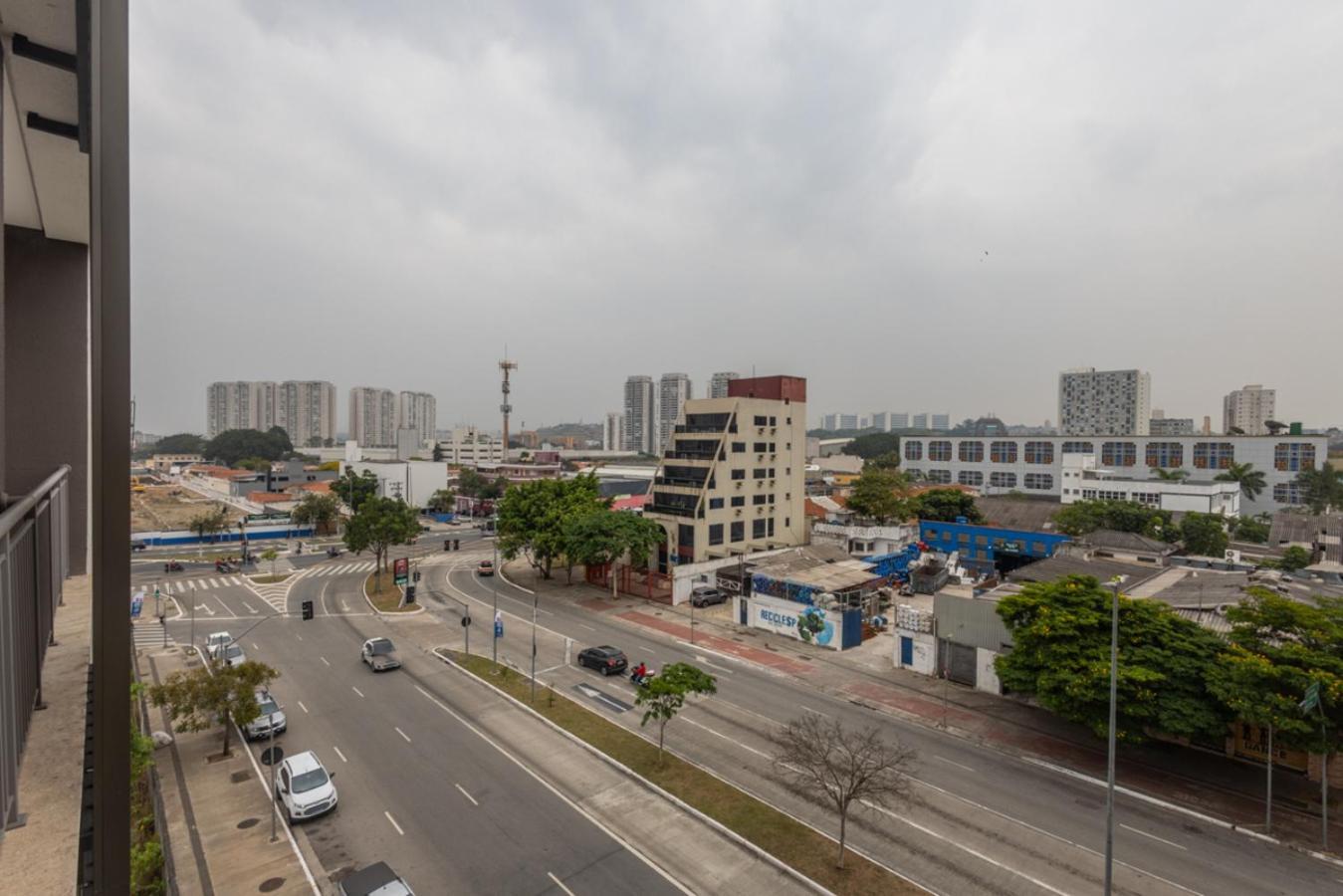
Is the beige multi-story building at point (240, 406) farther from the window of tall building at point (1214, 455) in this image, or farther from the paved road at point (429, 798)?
the window of tall building at point (1214, 455)

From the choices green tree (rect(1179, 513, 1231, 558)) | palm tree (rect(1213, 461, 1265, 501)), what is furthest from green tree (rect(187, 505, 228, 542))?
palm tree (rect(1213, 461, 1265, 501))

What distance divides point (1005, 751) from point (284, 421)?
20165cm

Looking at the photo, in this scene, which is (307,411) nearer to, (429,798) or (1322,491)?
(429,798)

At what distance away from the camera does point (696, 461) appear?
47.1 meters

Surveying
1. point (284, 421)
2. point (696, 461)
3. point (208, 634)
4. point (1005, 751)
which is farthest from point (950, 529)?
point (284, 421)

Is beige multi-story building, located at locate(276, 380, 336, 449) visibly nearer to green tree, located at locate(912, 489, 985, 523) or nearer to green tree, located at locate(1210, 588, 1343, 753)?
green tree, located at locate(912, 489, 985, 523)

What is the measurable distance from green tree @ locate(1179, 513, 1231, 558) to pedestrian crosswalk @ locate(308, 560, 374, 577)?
69214 mm

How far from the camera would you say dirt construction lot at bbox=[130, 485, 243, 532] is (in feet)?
231

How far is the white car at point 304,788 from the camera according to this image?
1697 centimetres

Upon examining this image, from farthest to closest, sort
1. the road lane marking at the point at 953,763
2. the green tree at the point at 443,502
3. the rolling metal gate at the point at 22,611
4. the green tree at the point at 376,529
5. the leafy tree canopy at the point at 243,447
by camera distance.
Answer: the leafy tree canopy at the point at 243,447
the green tree at the point at 443,502
the green tree at the point at 376,529
the road lane marking at the point at 953,763
the rolling metal gate at the point at 22,611

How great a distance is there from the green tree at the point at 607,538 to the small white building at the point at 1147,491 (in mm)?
46927

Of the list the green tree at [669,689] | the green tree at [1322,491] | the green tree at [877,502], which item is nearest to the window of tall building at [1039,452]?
the green tree at [1322,491]

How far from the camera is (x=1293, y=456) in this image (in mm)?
81438

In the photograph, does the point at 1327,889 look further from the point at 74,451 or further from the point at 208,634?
the point at 208,634
